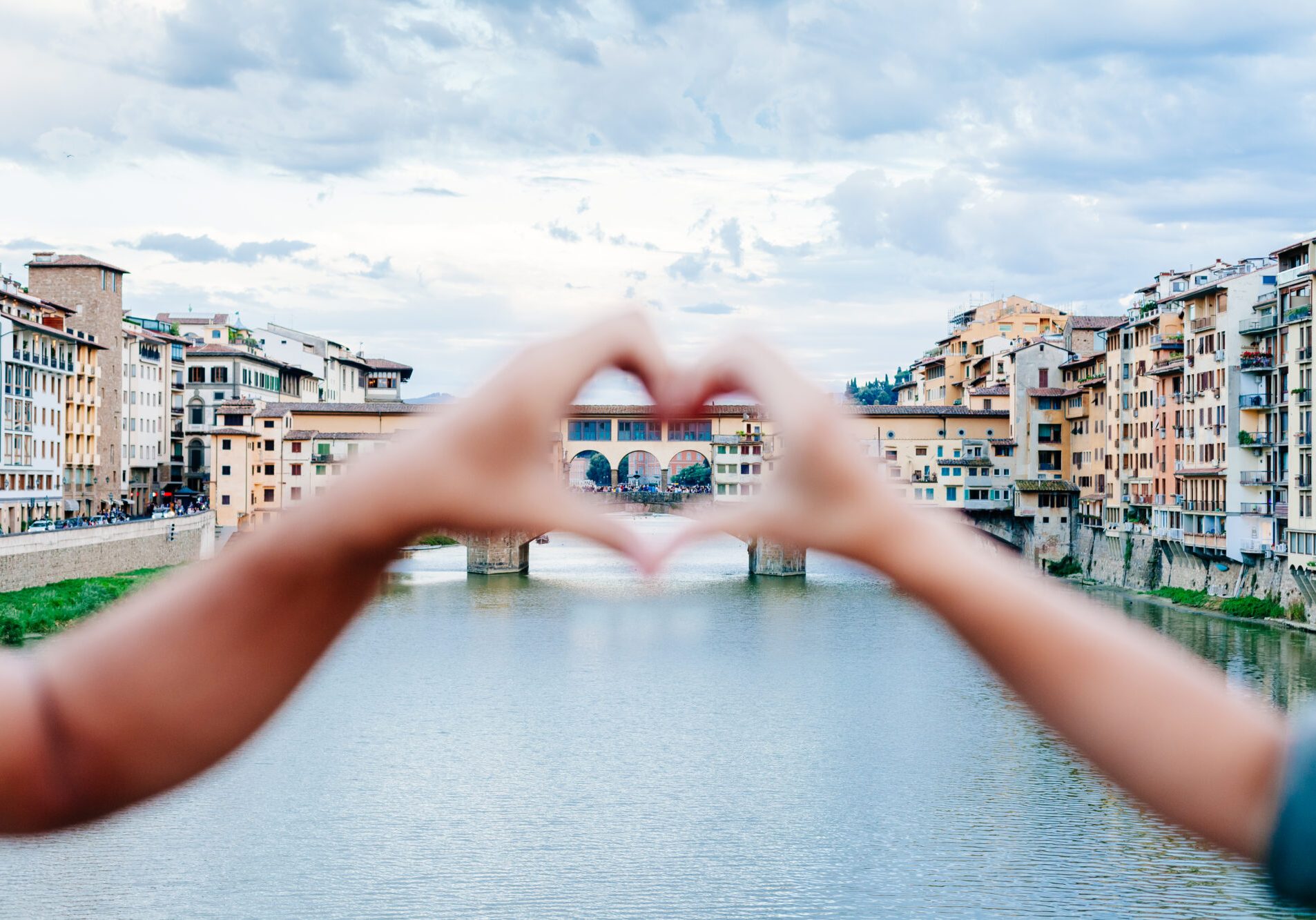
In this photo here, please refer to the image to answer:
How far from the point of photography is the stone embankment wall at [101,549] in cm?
2852

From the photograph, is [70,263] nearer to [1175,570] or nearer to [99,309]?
[99,309]

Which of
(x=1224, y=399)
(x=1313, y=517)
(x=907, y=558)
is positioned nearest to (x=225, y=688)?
(x=907, y=558)

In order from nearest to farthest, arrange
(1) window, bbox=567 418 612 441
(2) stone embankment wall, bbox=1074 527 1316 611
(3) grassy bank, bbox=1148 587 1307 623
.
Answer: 1. (3) grassy bank, bbox=1148 587 1307 623
2. (2) stone embankment wall, bbox=1074 527 1316 611
3. (1) window, bbox=567 418 612 441

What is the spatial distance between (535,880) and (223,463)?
33693mm

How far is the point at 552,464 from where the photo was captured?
0.99m

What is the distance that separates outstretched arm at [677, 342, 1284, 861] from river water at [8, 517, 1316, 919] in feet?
25.8

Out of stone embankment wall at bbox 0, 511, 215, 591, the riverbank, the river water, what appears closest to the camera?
the river water

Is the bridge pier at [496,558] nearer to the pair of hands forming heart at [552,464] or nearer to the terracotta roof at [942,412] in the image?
the terracotta roof at [942,412]

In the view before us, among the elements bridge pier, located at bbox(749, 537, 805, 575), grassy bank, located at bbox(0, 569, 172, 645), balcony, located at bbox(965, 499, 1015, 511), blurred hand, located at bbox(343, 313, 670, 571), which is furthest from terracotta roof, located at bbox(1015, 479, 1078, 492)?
blurred hand, located at bbox(343, 313, 670, 571)

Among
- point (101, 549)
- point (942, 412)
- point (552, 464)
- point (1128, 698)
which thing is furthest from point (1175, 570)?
point (552, 464)

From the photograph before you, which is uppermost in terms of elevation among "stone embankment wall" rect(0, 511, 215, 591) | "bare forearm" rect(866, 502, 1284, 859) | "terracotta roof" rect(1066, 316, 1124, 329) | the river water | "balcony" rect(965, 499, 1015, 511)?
"terracotta roof" rect(1066, 316, 1124, 329)

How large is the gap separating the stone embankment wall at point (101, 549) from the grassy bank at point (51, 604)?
1.05 ft

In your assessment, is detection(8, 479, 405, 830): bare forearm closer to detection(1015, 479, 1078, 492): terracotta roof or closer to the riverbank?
the riverbank

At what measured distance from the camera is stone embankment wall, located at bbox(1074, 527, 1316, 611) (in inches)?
1148
